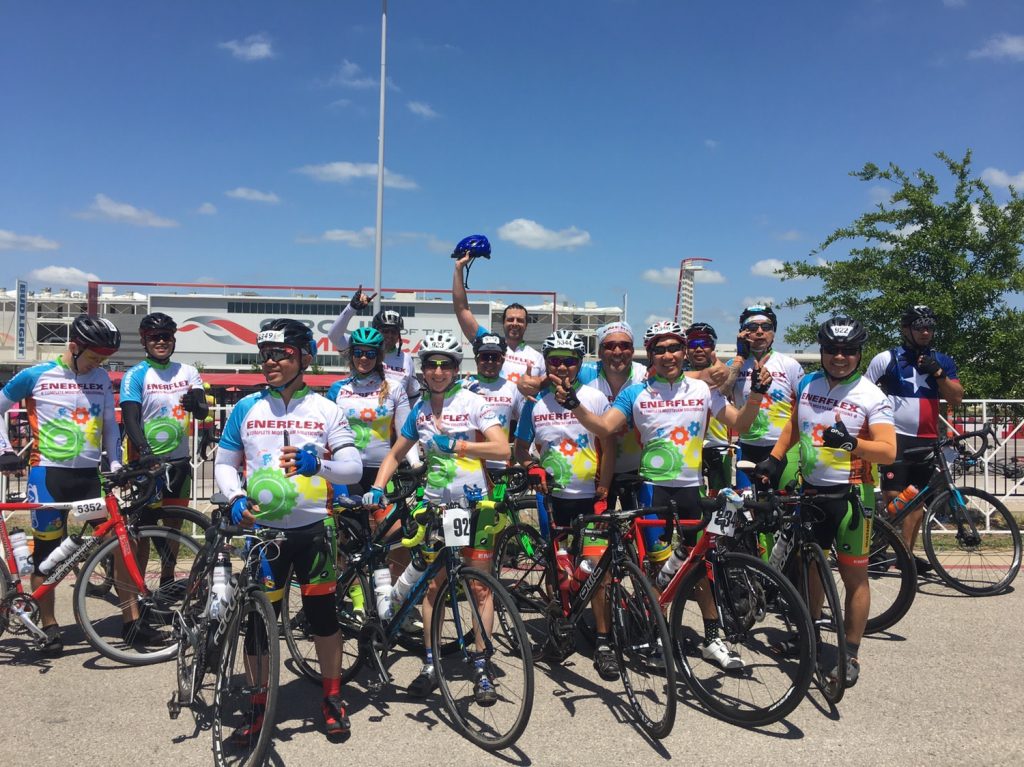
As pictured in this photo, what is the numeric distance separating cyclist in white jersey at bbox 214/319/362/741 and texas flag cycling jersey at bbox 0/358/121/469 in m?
2.12

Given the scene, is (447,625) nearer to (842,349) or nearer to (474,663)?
(474,663)

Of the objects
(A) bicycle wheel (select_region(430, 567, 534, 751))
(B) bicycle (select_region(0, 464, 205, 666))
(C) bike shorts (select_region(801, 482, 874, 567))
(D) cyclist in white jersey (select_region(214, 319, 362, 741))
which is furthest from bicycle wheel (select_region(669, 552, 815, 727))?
(B) bicycle (select_region(0, 464, 205, 666))

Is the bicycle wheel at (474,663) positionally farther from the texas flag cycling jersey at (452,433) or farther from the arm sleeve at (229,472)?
the arm sleeve at (229,472)

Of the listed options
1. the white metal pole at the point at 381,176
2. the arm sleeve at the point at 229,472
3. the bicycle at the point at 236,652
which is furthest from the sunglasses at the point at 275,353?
the white metal pole at the point at 381,176

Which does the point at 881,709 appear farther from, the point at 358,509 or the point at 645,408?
the point at 358,509

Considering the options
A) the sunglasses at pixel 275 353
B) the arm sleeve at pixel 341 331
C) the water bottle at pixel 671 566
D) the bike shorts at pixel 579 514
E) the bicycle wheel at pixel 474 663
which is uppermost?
the arm sleeve at pixel 341 331

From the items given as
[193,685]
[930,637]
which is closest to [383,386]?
[193,685]

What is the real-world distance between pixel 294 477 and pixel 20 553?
9.45 ft

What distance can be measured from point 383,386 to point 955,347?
9.33m

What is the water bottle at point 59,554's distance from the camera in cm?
473

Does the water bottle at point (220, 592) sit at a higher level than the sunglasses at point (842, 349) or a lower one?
lower

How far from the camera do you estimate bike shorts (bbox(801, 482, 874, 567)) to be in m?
4.25

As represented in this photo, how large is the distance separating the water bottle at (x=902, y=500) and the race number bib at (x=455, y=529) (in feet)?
15.2

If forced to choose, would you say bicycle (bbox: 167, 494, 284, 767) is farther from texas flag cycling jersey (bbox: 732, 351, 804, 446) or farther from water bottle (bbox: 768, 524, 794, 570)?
texas flag cycling jersey (bbox: 732, 351, 804, 446)
